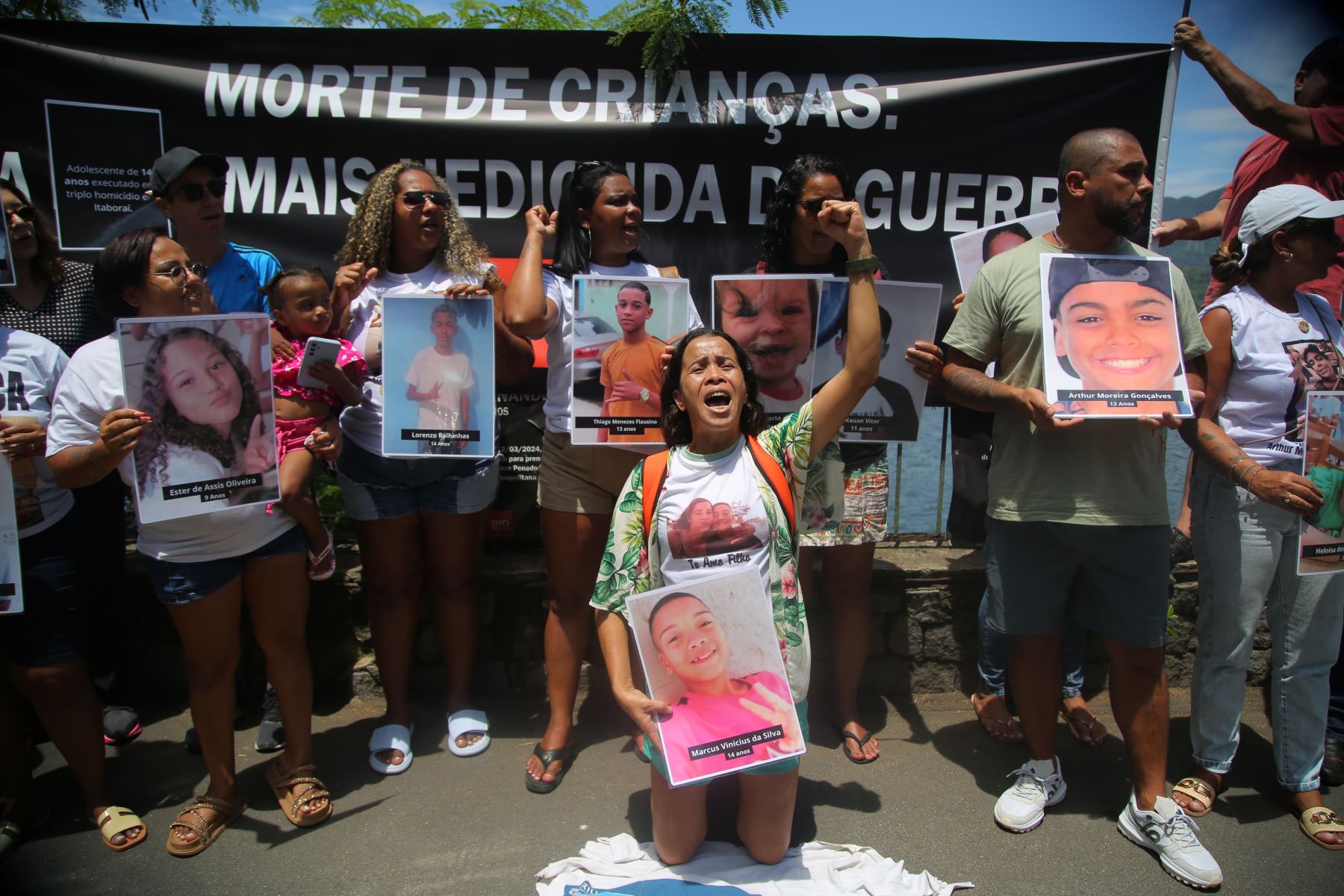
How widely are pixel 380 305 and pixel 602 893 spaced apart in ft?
7.12

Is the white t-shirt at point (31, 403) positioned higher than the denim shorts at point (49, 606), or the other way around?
the white t-shirt at point (31, 403)

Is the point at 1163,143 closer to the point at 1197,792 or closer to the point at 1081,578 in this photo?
the point at 1081,578

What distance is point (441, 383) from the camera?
321cm

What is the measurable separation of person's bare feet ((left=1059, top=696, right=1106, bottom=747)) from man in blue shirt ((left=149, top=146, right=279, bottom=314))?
364cm

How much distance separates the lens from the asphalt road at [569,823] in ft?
9.28

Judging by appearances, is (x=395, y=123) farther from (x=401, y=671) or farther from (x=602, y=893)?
(x=602, y=893)

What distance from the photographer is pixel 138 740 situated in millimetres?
3732

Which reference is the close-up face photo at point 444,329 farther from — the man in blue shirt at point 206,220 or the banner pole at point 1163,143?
the banner pole at point 1163,143

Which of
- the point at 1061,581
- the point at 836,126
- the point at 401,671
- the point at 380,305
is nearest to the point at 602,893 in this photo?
A: the point at 401,671

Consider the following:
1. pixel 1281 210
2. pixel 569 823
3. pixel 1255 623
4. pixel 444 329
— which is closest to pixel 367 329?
pixel 444 329

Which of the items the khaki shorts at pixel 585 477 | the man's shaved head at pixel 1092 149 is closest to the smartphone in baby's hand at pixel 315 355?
the khaki shorts at pixel 585 477

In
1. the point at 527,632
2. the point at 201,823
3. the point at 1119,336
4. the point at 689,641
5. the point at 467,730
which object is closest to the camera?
the point at 689,641

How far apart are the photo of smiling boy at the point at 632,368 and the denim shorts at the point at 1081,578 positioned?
1.29 metres

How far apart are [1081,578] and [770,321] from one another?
4.66ft
